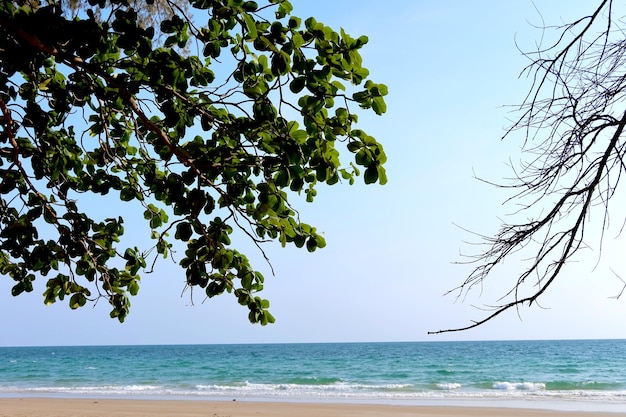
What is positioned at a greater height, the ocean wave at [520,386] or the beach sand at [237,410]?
the ocean wave at [520,386]

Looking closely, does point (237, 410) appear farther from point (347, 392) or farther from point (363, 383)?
point (363, 383)

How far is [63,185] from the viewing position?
4.55 metres

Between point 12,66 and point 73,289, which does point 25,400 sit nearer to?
point 73,289

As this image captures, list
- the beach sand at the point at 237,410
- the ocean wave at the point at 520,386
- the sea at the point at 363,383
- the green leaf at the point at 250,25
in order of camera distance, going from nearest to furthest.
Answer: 1. the green leaf at the point at 250,25
2. the beach sand at the point at 237,410
3. the sea at the point at 363,383
4. the ocean wave at the point at 520,386

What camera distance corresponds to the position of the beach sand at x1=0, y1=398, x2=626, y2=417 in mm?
13656

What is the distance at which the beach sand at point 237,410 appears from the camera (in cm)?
1366

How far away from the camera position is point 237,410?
14695 mm

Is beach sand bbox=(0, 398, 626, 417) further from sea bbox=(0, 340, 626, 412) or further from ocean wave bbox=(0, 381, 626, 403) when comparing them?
ocean wave bbox=(0, 381, 626, 403)

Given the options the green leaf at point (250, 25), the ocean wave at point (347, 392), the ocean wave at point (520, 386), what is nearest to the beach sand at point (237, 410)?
the ocean wave at point (347, 392)

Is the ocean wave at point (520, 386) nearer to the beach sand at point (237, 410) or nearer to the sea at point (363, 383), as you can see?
A: the sea at point (363, 383)

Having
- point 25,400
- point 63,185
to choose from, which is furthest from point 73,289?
point 25,400

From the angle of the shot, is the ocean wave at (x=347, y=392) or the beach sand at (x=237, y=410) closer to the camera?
the beach sand at (x=237, y=410)

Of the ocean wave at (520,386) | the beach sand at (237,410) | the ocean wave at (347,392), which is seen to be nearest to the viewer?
the beach sand at (237,410)

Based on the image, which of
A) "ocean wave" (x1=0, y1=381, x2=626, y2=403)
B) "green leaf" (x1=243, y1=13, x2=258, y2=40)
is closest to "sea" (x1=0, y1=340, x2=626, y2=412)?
A: "ocean wave" (x1=0, y1=381, x2=626, y2=403)
